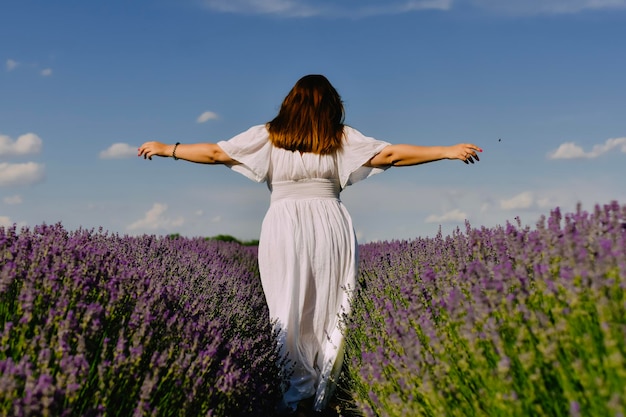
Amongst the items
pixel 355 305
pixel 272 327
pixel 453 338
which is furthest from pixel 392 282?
pixel 453 338

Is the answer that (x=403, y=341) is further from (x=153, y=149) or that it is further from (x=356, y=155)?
(x=153, y=149)

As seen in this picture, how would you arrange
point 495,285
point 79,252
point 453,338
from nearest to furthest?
1. point 495,285
2. point 453,338
3. point 79,252

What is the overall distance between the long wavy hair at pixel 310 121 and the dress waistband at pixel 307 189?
0.74 ft

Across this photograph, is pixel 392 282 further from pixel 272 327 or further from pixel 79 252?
pixel 79 252

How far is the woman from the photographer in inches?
190

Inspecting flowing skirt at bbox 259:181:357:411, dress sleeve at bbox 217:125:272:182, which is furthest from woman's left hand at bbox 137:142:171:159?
flowing skirt at bbox 259:181:357:411

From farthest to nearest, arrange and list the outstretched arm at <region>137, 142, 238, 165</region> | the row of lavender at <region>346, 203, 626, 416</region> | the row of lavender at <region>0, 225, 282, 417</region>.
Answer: the outstretched arm at <region>137, 142, 238, 165</region>
the row of lavender at <region>0, 225, 282, 417</region>
the row of lavender at <region>346, 203, 626, 416</region>

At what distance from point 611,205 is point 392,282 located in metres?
2.45

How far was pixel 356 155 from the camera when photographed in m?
4.86

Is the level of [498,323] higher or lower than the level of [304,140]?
lower

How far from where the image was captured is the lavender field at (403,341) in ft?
7.02

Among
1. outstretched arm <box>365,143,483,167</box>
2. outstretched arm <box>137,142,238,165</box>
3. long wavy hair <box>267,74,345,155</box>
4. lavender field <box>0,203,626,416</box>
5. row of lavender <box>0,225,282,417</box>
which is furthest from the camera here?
outstretched arm <box>137,142,238,165</box>

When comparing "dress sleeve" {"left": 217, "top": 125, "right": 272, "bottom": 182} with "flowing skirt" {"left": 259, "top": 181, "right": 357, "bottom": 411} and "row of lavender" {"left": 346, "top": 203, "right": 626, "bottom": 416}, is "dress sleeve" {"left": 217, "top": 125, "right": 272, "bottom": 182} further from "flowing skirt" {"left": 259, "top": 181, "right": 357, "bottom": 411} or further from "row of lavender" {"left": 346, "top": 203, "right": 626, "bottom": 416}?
"row of lavender" {"left": 346, "top": 203, "right": 626, "bottom": 416}

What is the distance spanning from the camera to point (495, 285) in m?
2.46
